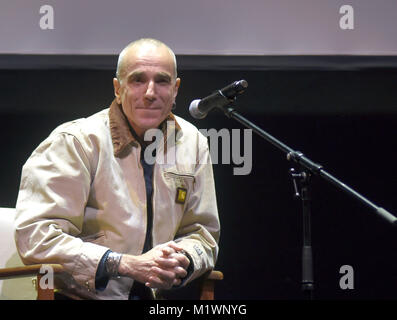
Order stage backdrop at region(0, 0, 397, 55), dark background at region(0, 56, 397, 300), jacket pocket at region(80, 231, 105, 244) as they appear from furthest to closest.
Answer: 1. dark background at region(0, 56, 397, 300)
2. stage backdrop at region(0, 0, 397, 55)
3. jacket pocket at region(80, 231, 105, 244)

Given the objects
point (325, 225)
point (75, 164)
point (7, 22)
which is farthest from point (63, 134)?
point (325, 225)

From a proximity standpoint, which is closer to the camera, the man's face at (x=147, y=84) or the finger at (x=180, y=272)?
the finger at (x=180, y=272)

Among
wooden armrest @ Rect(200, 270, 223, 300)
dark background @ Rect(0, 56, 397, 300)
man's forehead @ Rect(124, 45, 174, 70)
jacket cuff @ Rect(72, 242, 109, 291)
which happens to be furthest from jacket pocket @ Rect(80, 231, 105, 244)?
dark background @ Rect(0, 56, 397, 300)

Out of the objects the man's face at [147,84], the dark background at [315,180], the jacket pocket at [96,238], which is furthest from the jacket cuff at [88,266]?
the dark background at [315,180]

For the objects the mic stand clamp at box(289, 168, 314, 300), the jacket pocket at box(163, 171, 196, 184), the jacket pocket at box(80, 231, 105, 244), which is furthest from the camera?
the jacket pocket at box(163, 171, 196, 184)

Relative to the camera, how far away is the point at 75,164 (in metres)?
2.36

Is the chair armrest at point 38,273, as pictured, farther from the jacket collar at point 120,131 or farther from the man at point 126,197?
the jacket collar at point 120,131

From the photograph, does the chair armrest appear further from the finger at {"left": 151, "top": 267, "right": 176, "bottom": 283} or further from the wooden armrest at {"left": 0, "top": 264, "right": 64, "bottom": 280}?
the finger at {"left": 151, "top": 267, "right": 176, "bottom": 283}

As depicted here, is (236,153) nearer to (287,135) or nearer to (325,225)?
(287,135)

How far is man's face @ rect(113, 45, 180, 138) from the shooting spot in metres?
2.47

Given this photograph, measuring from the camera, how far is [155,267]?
7.36 ft

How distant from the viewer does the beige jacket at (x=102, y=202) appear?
7.42ft

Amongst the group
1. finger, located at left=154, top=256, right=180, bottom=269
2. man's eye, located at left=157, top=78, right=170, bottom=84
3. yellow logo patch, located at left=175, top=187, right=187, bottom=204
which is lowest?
finger, located at left=154, top=256, right=180, bottom=269

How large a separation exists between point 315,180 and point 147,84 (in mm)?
1182
